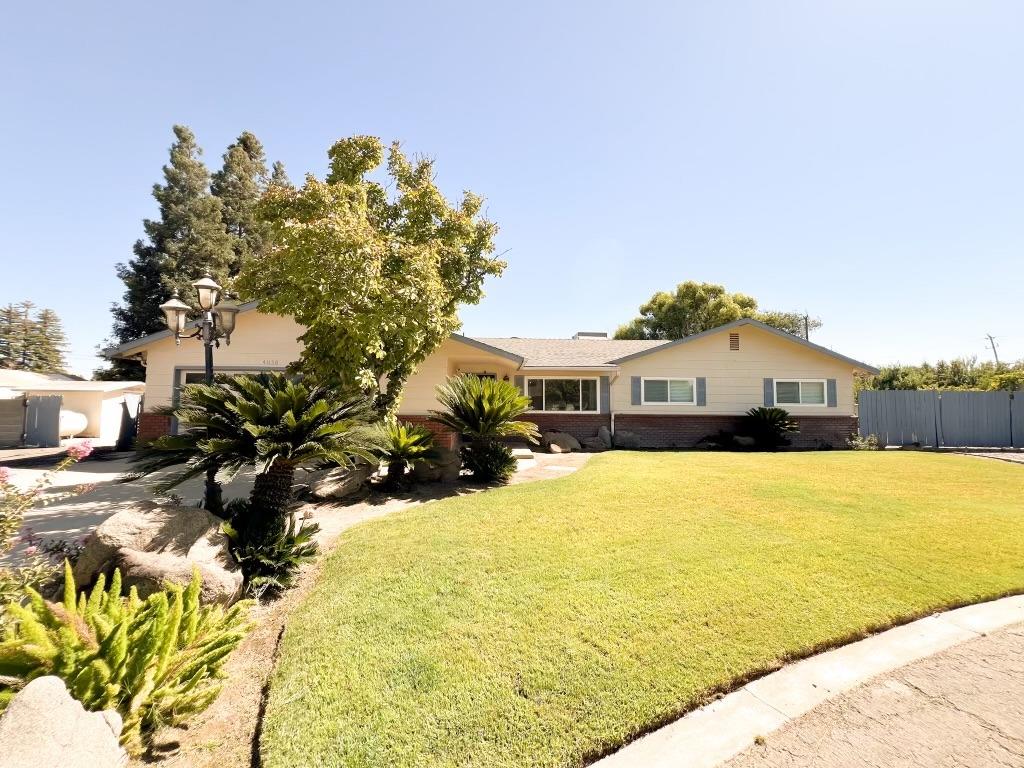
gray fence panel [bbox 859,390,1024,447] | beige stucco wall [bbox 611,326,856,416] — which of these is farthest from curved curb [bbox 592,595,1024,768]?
gray fence panel [bbox 859,390,1024,447]

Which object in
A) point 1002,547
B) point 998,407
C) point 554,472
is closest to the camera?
point 1002,547

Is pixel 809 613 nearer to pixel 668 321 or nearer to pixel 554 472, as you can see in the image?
pixel 554 472

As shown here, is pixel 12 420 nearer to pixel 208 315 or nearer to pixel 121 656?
pixel 208 315

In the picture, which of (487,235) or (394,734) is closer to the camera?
(394,734)

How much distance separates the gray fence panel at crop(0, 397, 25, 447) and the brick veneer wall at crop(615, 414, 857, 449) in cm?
2487

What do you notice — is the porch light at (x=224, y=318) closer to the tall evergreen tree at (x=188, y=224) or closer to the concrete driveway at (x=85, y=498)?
the concrete driveway at (x=85, y=498)

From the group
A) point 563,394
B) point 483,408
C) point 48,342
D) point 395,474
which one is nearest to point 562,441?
point 563,394

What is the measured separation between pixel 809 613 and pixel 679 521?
2604 millimetres

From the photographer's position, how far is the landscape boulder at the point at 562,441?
51.2 feet

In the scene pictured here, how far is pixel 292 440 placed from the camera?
5.34m

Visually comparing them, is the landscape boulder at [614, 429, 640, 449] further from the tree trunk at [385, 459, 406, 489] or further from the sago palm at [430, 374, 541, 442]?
the tree trunk at [385, 459, 406, 489]

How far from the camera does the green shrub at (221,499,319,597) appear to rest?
453cm

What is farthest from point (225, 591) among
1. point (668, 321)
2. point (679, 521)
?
point (668, 321)

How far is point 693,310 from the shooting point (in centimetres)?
3638
